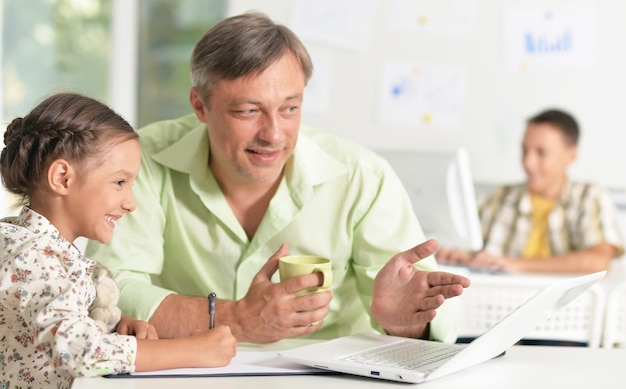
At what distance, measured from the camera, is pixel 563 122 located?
12.9 feet

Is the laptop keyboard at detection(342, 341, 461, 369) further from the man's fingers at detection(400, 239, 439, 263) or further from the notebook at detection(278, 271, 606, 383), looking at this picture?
the man's fingers at detection(400, 239, 439, 263)

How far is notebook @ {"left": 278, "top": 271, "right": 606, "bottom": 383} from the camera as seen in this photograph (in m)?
1.32

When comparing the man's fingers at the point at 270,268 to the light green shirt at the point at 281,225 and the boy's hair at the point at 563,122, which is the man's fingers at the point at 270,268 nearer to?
the light green shirt at the point at 281,225

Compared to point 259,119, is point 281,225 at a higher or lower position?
lower

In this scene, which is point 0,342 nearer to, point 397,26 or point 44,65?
point 397,26

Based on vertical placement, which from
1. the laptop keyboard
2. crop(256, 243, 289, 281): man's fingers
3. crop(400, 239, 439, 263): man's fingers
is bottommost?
the laptop keyboard

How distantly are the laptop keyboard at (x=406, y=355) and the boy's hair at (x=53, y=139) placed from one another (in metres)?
0.51

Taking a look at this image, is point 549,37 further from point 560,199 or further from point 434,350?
point 434,350

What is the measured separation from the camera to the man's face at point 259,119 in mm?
1779

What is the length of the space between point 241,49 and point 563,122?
2.48 m

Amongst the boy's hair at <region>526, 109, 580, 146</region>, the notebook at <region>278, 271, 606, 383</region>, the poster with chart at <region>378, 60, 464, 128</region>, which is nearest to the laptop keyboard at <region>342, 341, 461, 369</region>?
the notebook at <region>278, 271, 606, 383</region>

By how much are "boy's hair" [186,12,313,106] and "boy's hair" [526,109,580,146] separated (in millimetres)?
2301

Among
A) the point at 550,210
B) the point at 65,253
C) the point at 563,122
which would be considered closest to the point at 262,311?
the point at 65,253

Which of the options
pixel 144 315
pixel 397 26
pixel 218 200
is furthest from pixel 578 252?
pixel 144 315
